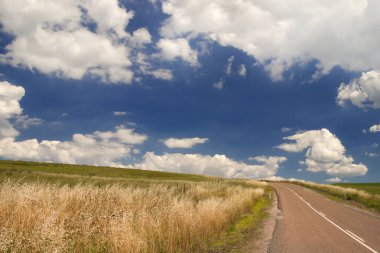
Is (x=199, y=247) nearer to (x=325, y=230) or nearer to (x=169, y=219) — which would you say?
(x=169, y=219)

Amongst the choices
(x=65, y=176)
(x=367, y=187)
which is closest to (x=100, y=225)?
(x=65, y=176)

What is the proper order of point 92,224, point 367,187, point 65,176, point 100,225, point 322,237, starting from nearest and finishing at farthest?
point 100,225 < point 92,224 < point 322,237 < point 65,176 < point 367,187

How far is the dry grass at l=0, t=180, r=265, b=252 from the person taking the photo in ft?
29.0

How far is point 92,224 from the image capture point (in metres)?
12.2

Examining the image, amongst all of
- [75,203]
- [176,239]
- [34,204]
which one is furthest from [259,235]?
[34,204]

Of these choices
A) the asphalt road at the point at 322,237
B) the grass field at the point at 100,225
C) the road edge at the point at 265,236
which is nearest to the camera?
the grass field at the point at 100,225

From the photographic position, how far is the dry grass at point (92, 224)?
8.85 meters

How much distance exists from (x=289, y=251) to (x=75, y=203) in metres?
8.22

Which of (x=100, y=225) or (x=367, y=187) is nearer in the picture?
(x=100, y=225)

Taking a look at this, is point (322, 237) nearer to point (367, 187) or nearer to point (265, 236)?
point (265, 236)

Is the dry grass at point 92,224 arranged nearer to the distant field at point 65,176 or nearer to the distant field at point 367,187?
the distant field at point 65,176

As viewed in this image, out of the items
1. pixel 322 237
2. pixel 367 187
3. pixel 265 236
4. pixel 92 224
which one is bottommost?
pixel 265 236

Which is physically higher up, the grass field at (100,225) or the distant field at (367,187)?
the distant field at (367,187)

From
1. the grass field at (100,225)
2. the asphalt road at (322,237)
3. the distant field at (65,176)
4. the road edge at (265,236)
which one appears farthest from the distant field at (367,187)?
the grass field at (100,225)
